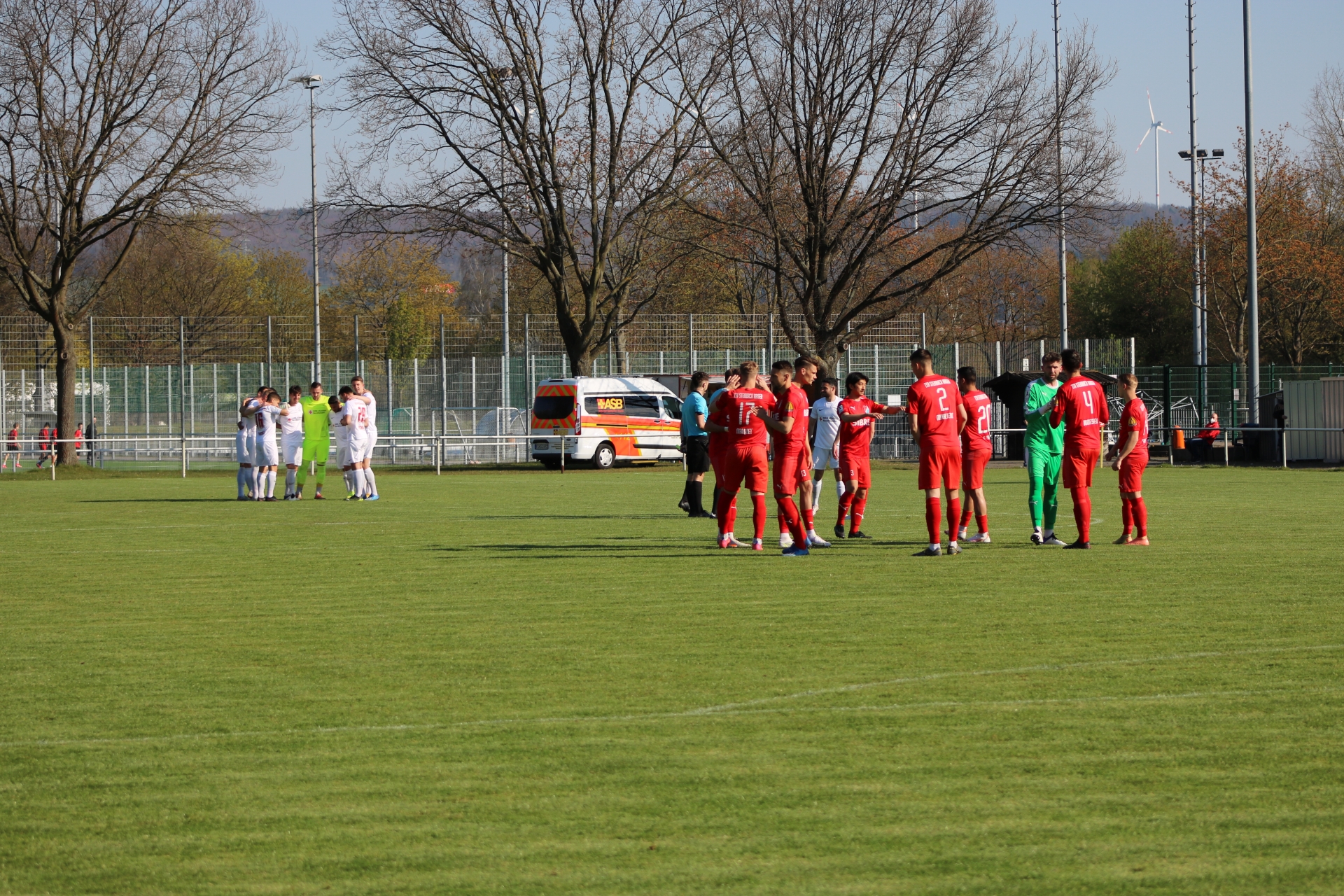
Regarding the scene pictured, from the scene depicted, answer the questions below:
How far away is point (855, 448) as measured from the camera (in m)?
16.5

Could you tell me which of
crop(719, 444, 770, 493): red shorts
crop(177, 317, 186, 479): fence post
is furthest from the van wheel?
crop(719, 444, 770, 493): red shorts

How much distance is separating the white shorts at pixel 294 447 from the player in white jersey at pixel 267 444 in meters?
0.20

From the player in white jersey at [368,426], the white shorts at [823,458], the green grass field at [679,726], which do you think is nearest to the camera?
the green grass field at [679,726]

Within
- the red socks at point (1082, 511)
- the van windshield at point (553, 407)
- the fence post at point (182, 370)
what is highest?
the fence post at point (182, 370)

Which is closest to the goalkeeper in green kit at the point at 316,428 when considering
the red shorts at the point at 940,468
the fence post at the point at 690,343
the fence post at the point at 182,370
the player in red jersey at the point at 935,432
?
the player in red jersey at the point at 935,432

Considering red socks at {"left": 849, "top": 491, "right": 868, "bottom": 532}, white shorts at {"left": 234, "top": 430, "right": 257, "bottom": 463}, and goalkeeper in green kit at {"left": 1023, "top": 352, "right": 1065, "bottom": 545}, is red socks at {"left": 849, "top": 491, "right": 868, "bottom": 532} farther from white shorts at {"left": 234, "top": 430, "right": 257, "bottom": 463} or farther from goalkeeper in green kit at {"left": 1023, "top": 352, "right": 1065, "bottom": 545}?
white shorts at {"left": 234, "top": 430, "right": 257, "bottom": 463}

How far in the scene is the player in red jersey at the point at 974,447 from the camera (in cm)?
1500

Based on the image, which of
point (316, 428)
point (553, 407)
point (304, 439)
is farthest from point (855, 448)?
point (553, 407)

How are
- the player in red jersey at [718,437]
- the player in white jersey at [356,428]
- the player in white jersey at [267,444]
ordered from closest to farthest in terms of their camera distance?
the player in red jersey at [718,437], the player in white jersey at [356,428], the player in white jersey at [267,444]

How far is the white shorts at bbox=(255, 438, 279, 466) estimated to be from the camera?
79.4 ft

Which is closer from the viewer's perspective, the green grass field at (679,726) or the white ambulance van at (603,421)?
the green grass field at (679,726)

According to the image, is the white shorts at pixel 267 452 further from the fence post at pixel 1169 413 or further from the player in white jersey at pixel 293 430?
the fence post at pixel 1169 413

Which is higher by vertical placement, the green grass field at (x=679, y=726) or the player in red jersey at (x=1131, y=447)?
the player in red jersey at (x=1131, y=447)

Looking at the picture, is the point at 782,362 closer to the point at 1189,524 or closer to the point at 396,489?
the point at 1189,524
